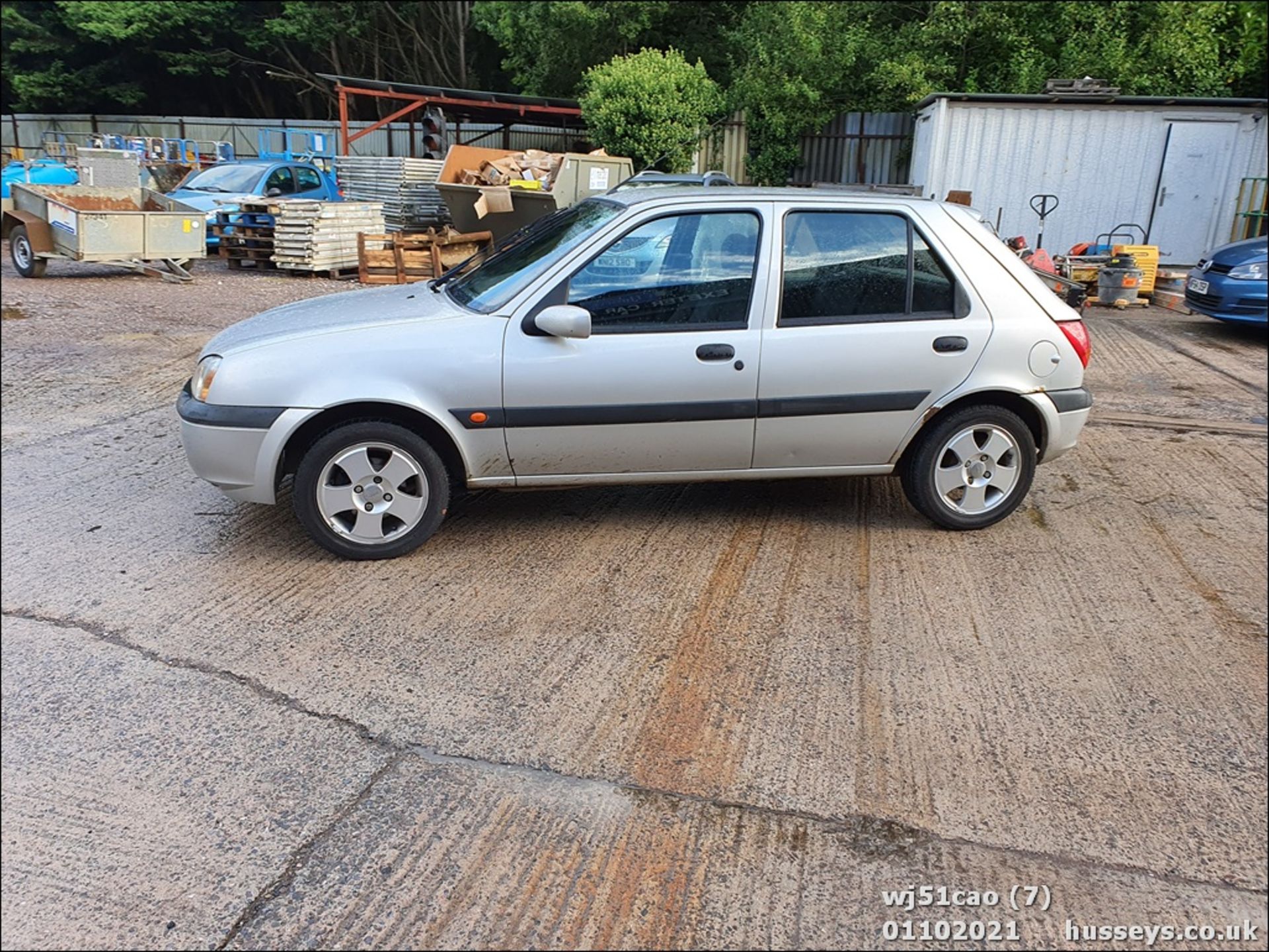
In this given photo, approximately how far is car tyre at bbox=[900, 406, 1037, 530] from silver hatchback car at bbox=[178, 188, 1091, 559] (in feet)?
0.04

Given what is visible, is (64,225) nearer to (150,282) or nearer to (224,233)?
(150,282)

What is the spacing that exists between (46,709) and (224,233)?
13.9 metres

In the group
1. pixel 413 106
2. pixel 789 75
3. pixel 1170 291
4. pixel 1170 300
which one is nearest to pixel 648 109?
pixel 789 75

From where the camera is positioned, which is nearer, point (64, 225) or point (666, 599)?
point (666, 599)

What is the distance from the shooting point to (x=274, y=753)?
3246 mm

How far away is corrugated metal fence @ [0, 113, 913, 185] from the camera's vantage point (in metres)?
21.0

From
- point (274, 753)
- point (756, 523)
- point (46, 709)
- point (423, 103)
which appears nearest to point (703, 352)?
point (756, 523)

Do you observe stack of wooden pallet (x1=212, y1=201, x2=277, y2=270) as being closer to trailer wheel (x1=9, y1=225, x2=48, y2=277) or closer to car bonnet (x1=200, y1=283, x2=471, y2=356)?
trailer wheel (x1=9, y1=225, x2=48, y2=277)

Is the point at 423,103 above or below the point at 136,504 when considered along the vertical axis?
above

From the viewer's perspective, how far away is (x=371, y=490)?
4609 millimetres

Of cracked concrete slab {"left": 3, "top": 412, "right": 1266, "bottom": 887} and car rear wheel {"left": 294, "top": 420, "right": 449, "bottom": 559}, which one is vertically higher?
car rear wheel {"left": 294, "top": 420, "right": 449, "bottom": 559}

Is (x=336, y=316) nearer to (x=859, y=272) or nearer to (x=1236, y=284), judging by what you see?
(x=859, y=272)

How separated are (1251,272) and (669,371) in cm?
897

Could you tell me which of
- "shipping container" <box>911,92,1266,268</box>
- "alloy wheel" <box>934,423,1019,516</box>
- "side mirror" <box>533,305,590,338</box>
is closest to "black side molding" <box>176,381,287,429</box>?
"side mirror" <box>533,305,590,338</box>
